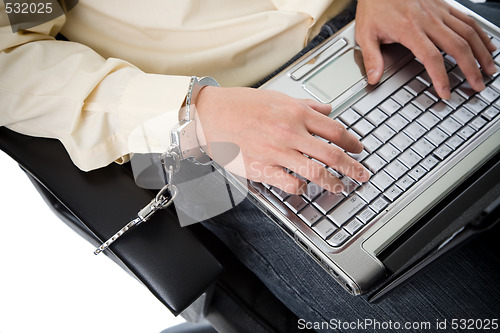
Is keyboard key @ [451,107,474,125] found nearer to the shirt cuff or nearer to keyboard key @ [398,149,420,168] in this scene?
keyboard key @ [398,149,420,168]

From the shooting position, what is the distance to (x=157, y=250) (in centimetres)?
61

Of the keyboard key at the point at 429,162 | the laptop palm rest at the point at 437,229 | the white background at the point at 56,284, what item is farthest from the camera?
the white background at the point at 56,284

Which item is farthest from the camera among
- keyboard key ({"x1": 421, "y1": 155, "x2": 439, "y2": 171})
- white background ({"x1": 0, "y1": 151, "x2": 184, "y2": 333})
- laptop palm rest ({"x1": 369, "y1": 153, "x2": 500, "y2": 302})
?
white background ({"x1": 0, "y1": 151, "x2": 184, "y2": 333})

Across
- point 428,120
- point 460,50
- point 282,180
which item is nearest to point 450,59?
point 460,50

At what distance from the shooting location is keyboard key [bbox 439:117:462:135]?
2.24ft

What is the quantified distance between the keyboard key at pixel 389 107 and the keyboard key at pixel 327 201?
0.15 m

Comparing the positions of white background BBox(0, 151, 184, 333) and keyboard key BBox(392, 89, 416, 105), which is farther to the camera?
white background BBox(0, 151, 184, 333)

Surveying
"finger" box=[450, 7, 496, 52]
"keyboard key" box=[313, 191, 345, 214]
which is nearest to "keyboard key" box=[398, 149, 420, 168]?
"keyboard key" box=[313, 191, 345, 214]

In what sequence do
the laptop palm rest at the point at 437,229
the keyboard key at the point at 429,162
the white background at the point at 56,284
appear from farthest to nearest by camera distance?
the white background at the point at 56,284
the keyboard key at the point at 429,162
the laptop palm rest at the point at 437,229

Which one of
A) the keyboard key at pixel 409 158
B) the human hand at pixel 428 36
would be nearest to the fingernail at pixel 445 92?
the human hand at pixel 428 36

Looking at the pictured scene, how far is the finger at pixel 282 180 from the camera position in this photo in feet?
2.05

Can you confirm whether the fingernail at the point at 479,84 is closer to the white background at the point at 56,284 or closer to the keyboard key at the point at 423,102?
the keyboard key at the point at 423,102

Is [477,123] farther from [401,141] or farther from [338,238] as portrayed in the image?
[338,238]

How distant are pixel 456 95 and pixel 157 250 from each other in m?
0.47
